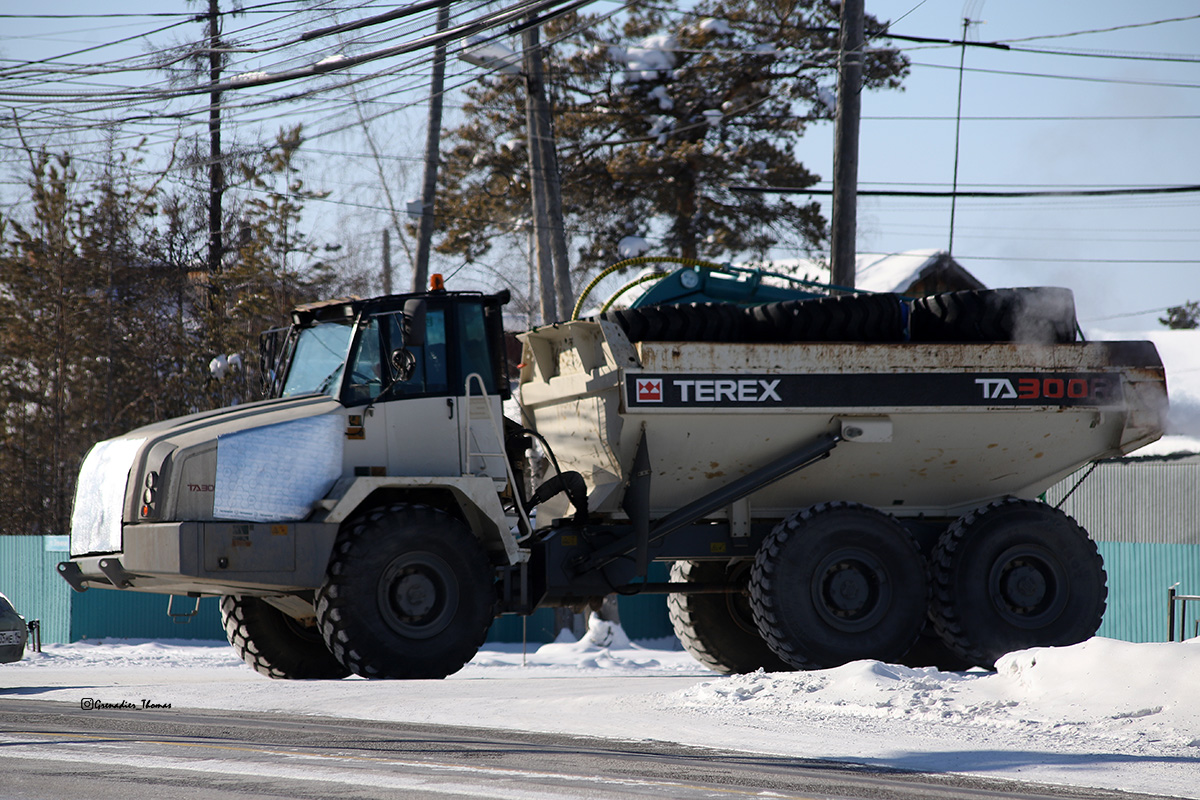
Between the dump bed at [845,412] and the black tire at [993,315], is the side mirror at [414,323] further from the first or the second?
the black tire at [993,315]

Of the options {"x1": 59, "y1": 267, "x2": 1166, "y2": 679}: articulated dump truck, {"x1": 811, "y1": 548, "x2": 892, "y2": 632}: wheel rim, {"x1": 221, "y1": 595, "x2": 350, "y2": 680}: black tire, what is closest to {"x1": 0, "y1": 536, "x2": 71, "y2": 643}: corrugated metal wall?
{"x1": 221, "y1": 595, "x2": 350, "y2": 680}: black tire

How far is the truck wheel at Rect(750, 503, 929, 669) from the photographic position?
10195 mm

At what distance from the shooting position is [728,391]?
10.2 meters

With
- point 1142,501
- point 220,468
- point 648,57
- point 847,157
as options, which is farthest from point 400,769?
point 648,57

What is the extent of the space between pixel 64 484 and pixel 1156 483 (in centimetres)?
2302

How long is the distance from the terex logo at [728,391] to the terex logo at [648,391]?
16 centimetres

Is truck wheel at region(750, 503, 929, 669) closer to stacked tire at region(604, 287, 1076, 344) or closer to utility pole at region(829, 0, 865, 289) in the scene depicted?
stacked tire at region(604, 287, 1076, 344)

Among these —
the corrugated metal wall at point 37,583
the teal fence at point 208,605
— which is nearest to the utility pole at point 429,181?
the teal fence at point 208,605

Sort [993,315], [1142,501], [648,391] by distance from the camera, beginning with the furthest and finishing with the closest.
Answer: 1. [1142,501]
2. [993,315]
3. [648,391]

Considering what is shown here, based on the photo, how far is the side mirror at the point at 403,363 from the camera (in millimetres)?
9469

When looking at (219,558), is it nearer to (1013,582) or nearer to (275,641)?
(275,641)

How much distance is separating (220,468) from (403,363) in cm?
155

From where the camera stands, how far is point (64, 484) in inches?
1075

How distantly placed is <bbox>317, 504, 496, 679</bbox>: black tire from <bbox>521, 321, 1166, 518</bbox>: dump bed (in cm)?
159
